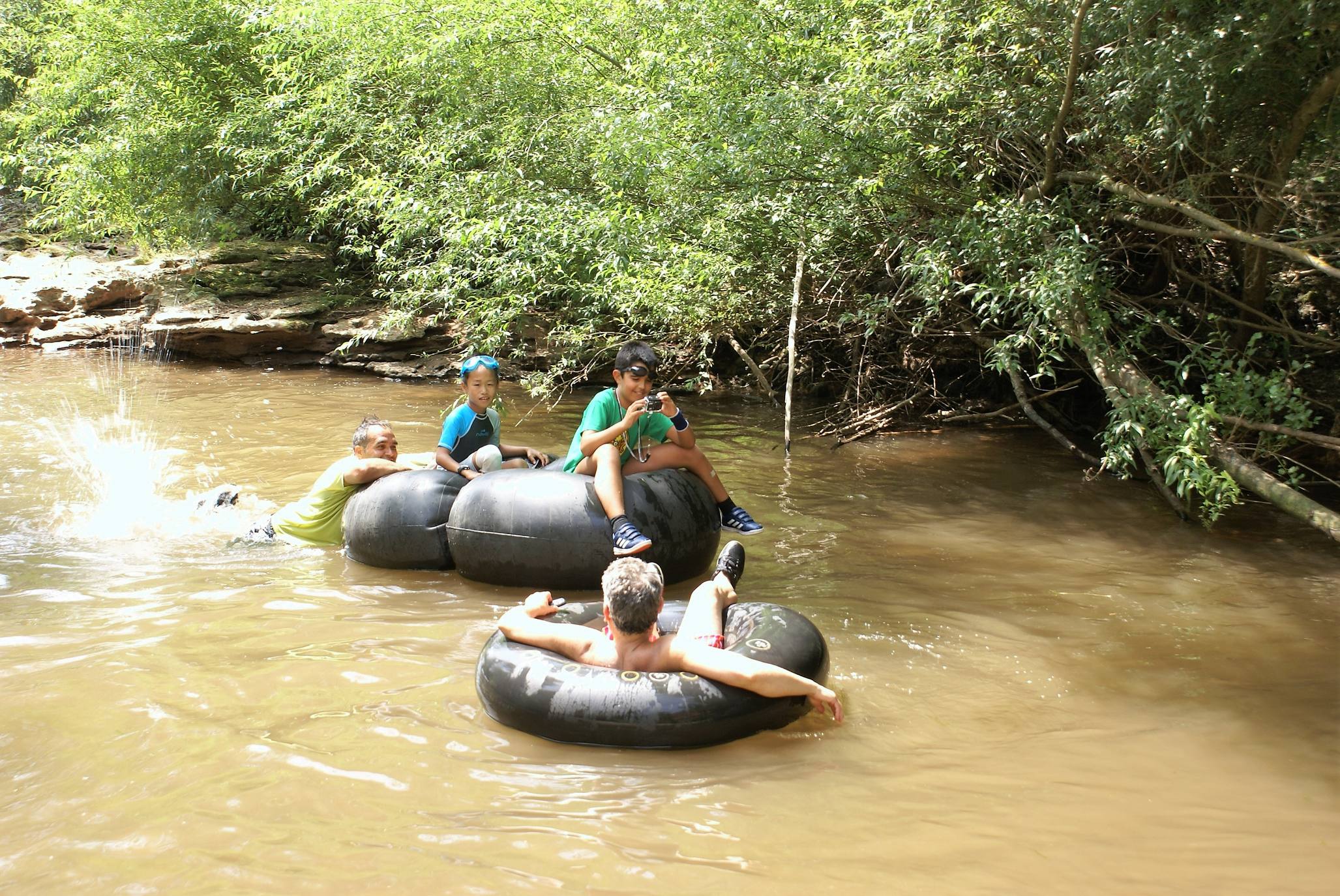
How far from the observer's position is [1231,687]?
4.60 metres

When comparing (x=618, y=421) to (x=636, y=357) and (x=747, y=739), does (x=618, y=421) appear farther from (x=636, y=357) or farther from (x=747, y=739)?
(x=747, y=739)

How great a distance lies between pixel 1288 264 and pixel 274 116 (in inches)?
488

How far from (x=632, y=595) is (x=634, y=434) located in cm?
206

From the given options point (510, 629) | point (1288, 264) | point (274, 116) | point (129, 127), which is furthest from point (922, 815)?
point (129, 127)

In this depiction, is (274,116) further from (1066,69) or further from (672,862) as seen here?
(672,862)

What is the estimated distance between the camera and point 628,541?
5.41m

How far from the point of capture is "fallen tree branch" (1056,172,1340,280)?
5391 millimetres

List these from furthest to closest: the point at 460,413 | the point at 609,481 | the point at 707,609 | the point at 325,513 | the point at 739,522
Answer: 1. the point at 460,413
2. the point at 325,513
3. the point at 739,522
4. the point at 609,481
5. the point at 707,609

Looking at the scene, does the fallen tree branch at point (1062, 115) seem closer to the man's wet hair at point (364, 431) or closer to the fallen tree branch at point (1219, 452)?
the fallen tree branch at point (1219, 452)

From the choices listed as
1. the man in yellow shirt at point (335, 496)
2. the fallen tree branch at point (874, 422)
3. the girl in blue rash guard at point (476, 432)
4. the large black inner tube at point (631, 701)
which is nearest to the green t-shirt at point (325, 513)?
the man in yellow shirt at point (335, 496)

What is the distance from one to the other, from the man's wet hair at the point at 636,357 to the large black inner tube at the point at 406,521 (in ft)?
3.91

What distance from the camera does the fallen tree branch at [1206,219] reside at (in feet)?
17.7

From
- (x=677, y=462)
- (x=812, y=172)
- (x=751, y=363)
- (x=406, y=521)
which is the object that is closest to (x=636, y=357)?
(x=677, y=462)

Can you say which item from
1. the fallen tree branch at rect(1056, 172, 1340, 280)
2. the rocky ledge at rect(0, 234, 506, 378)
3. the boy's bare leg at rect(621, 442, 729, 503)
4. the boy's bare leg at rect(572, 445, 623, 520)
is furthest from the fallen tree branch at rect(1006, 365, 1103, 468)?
the rocky ledge at rect(0, 234, 506, 378)
